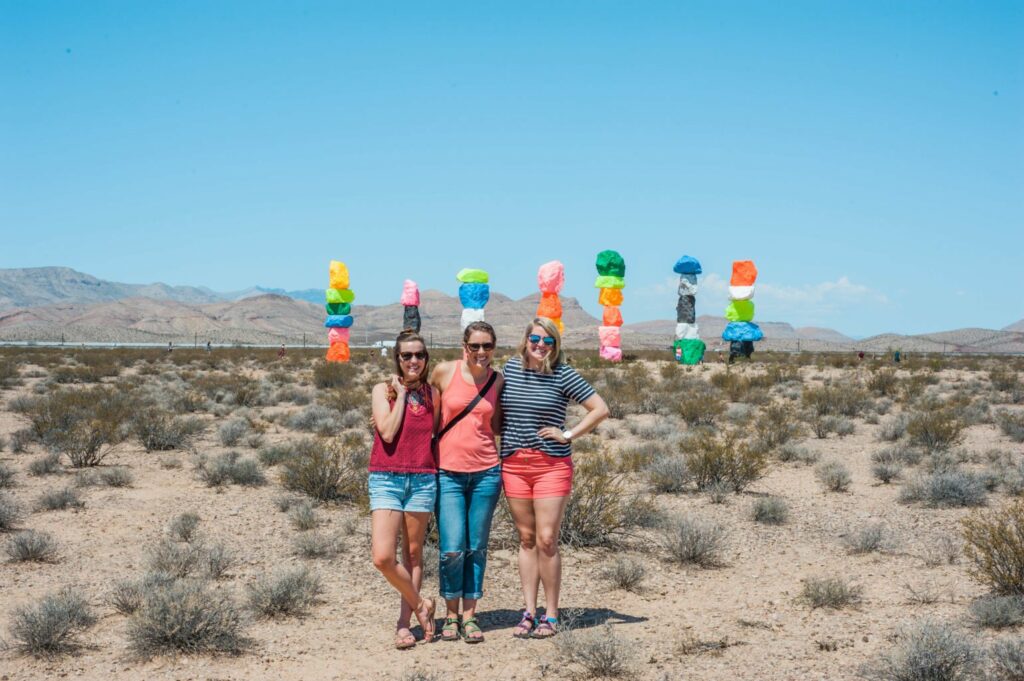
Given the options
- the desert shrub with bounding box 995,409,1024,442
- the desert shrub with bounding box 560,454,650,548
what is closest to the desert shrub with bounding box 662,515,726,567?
the desert shrub with bounding box 560,454,650,548

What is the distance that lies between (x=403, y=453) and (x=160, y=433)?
31.0 ft

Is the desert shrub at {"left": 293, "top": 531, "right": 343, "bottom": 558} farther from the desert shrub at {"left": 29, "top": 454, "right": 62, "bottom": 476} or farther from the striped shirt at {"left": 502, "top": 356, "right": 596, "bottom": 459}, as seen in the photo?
the desert shrub at {"left": 29, "top": 454, "right": 62, "bottom": 476}

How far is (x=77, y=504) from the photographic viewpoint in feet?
29.4

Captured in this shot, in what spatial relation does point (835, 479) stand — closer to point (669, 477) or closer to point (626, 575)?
point (669, 477)

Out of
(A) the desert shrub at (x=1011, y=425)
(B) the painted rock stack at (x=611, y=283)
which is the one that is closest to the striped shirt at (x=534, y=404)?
(A) the desert shrub at (x=1011, y=425)

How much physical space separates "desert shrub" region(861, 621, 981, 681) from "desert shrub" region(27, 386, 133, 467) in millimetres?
10113

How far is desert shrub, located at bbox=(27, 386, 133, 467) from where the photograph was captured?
38.0ft

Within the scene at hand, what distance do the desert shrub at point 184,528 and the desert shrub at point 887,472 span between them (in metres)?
7.98

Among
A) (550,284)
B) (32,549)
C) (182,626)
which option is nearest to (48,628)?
(182,626)

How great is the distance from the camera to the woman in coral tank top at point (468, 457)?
16.1 feet

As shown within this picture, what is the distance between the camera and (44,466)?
424 inches

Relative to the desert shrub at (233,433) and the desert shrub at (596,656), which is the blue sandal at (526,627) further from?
the desert shrub at (233,433)

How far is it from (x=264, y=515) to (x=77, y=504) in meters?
1.99

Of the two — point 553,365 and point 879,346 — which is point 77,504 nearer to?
point 553,365
